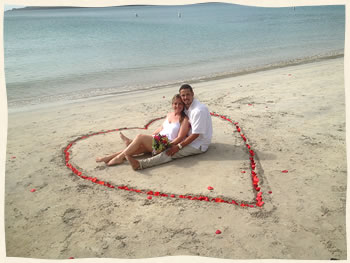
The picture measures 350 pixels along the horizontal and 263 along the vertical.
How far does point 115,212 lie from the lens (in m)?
4.16

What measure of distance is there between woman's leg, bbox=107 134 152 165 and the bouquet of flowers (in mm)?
177

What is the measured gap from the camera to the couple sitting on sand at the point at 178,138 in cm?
535

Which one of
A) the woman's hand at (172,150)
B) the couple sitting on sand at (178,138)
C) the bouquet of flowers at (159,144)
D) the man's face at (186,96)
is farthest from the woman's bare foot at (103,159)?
the man's face at (186,96)

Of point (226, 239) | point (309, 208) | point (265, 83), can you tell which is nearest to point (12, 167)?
point (226, 239)

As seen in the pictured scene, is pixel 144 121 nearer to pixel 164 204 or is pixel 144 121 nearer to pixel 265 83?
pixel 164 204

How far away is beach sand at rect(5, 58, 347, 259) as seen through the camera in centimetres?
347

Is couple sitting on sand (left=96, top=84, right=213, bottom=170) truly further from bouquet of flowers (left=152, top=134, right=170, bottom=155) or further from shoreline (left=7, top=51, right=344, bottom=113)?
shoreline (left=7, top=51, right=344, bottom=113)

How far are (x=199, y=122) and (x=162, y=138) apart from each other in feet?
2.37

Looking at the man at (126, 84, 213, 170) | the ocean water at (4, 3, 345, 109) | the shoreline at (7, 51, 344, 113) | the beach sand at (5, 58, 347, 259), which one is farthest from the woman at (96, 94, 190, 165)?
the ocean water at (4, 3, 345, 109)

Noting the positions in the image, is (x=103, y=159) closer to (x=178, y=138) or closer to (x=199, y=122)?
(x=178, y=138)

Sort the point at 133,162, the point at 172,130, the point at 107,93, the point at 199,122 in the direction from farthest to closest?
the point at 107,93, the point at 172,130, the point at 199,122, the point at 133,162

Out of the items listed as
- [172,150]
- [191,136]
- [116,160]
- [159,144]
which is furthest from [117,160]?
→ [191,136]

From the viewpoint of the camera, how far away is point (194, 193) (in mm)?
4504

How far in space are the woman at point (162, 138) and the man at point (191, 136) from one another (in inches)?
3.9
